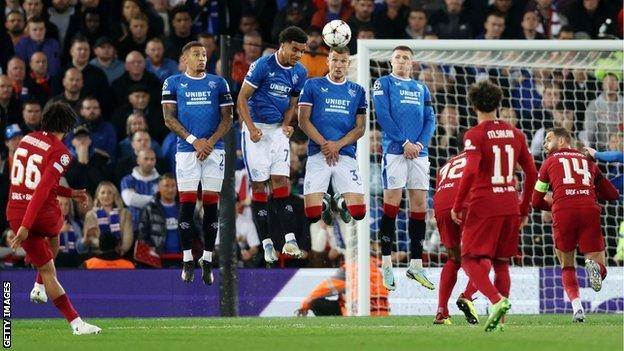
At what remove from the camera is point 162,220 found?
1962 centimetres

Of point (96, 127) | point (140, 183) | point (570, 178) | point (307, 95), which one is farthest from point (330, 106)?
point (96, 127)

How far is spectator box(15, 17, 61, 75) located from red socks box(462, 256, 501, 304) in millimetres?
10780

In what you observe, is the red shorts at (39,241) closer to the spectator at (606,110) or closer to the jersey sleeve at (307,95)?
the jersey sleeve at (307,95)

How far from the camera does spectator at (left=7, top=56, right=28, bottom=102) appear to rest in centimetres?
2177

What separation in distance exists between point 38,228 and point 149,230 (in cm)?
570

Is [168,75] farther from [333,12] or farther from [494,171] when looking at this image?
[494,171]

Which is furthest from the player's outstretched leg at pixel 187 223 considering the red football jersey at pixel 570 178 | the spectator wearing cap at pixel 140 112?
the spectator wearing cap at pixel 140 112

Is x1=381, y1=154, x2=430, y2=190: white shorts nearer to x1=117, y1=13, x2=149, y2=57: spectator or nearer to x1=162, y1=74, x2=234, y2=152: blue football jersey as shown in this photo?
x1=162, y1=74, x2=234, y2=152: blue football jersey

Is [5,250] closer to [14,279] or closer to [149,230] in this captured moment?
[14,279]

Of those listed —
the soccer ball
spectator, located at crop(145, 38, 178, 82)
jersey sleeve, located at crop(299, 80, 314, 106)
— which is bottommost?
jersey sleeve, located at crop(299, 80, 314, 106)

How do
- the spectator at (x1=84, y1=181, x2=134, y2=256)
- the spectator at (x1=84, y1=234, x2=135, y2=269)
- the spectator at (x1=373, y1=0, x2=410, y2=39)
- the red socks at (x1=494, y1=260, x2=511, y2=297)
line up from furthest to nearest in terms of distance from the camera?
the spectator at (x1=373, y1=0, x2=410, y2=39) → the spectator at (x1=84, y1=181, x2=134, y2=256) → the spectator at (x1=84, y1=234, x2=135, y2=269) → the red socks at (x1=494, y1=260, x2=511, y2=297)

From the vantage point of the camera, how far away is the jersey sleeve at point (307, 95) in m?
16.3

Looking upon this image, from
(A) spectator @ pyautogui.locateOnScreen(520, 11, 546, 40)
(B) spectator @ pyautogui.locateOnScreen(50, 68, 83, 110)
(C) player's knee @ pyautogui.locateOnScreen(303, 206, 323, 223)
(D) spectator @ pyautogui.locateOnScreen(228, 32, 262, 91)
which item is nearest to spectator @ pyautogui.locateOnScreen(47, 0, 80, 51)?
(B) spectator @ pyautogui.locateOnScreen(50, 68, 83, 110)

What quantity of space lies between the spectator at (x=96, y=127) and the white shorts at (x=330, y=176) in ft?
18.3
